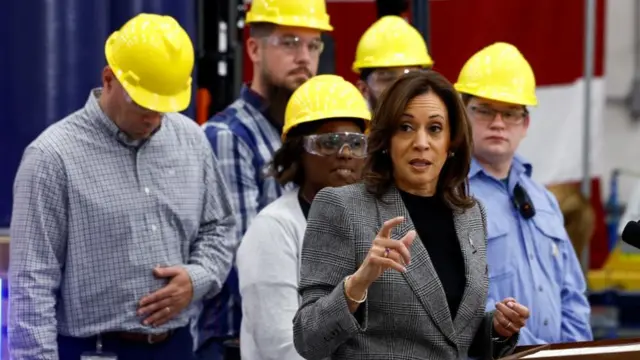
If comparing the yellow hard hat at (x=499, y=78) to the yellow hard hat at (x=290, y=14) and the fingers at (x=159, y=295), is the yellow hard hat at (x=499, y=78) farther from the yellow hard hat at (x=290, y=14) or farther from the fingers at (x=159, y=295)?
the fingers at (x=159, y=295)

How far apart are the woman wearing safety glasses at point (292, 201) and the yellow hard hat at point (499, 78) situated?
65 centimetres

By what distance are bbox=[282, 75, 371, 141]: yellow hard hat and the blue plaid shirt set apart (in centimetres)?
47

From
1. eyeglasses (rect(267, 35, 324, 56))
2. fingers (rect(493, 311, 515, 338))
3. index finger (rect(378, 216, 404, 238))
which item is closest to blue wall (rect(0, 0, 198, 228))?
eyeglasses (rect(267, 35, 324, 56))

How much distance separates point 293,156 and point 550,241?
1.05 m

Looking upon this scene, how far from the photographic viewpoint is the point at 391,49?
6.36 meters

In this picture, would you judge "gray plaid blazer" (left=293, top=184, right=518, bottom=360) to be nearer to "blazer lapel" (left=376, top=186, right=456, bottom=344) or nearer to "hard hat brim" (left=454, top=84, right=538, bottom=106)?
"blazer lapel" (left=376, top=186, right=456, bottom=344)

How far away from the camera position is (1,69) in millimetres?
6160

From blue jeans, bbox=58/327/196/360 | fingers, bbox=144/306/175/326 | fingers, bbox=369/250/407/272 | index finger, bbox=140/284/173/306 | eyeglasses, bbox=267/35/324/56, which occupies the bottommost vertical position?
blue jeans, bbox=58/327/196/360

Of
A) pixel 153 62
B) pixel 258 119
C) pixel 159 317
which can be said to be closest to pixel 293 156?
pixel 153 62

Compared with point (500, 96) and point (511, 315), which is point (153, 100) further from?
point (511, 315)

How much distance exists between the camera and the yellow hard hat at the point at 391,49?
20.7 ft

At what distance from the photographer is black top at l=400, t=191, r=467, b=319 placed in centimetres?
376

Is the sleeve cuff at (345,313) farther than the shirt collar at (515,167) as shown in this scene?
No

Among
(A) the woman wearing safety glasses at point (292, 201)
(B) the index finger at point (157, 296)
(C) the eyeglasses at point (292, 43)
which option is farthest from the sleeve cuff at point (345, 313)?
(C) the eyeglasses at point (292, 43)
